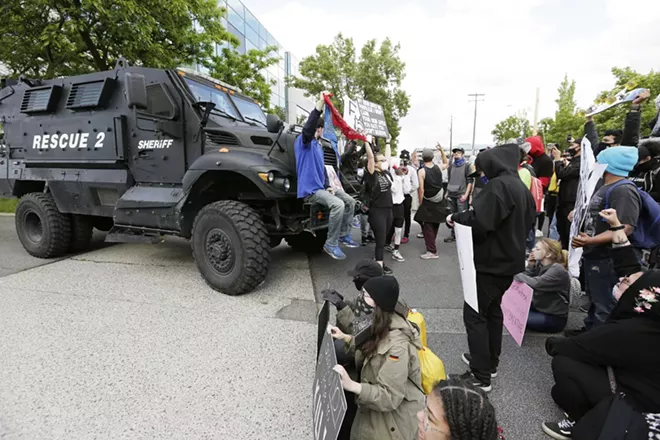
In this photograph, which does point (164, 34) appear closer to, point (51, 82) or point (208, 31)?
point (208, 31)

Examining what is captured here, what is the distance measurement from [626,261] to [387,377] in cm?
208

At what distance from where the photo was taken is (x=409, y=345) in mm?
1793

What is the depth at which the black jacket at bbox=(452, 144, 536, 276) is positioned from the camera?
2316 mm

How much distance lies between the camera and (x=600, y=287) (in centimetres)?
295

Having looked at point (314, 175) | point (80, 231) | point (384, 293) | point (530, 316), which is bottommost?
point (530, 316)

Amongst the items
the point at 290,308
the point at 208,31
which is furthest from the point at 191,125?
the point at 208,31

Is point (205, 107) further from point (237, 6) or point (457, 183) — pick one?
point (237, 6)

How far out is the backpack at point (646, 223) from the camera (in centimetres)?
275

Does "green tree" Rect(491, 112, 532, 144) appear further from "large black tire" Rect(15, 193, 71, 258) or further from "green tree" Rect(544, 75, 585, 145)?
"large black tire" Rect(15, 193, 71, 258)

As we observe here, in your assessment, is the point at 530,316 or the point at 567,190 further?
the point at 567,190

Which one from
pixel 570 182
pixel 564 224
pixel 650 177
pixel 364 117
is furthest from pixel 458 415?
pixel 364 117

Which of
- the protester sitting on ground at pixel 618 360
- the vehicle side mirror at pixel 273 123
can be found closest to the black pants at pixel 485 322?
the protester sitting on ground at pixel 618 360

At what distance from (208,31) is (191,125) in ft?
25.5

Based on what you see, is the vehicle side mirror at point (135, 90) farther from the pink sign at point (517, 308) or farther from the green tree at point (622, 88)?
the green tree at point (622, 88)
